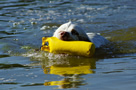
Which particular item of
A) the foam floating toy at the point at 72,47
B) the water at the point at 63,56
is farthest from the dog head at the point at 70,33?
the water at the point at 63,56

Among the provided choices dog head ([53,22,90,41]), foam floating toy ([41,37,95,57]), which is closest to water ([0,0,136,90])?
foam floating toy ([41,37,95,57])

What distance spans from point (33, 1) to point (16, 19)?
17.3ft

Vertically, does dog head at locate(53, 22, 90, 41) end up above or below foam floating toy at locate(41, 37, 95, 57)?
above

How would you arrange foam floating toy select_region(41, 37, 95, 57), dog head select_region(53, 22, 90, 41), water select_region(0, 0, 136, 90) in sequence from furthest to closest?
dog head select_region(53, 22, 90, 41), foam floating toy select_region(41, 37, 95, 57), water select_region(0, 0, 136, 90)

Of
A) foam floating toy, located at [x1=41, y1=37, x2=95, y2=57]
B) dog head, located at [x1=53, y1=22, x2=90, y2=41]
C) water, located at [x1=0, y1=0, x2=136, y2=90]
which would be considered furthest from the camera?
dog head, located at [x1=53, y1=22, x2=90, y2=41]

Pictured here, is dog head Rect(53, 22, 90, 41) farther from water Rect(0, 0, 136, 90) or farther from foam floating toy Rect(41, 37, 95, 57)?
water Rect(0, 0, 136, 90)

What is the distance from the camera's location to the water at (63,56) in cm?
455

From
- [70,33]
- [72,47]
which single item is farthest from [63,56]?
[70,33]

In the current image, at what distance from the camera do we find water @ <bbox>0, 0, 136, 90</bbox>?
14.9ft

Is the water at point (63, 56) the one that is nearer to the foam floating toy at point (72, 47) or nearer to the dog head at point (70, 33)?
the foam floating toy at point (72, 47)

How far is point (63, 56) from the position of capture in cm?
693

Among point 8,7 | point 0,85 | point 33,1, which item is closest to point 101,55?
point 0,85

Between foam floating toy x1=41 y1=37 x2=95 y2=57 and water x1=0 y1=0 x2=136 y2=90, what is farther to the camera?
foam floating toy x1=41 y1=37 x2=95 y2=57

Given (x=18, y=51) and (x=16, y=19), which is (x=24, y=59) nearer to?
(x=18, y=51)
